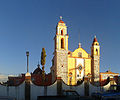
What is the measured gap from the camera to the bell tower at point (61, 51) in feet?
118

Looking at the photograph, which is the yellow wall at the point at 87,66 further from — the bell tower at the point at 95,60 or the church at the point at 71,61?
the bell tower at the point at 95,60

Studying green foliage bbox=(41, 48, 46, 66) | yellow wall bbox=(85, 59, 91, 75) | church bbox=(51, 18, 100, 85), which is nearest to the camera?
church bbox=(51, 18, 100, 85)

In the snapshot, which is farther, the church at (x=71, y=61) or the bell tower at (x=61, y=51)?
the church at (x=71, y=61)

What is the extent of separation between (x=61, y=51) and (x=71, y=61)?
4104 millimetres

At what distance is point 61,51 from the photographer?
3684 centimetres

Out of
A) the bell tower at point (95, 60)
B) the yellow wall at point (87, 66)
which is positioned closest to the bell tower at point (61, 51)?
the yellow wall at point (87, 66)

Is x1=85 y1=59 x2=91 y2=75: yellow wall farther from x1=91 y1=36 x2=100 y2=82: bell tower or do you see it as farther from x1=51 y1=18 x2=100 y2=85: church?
x1=91 y1=36 x2=100 y2=82: bell tower

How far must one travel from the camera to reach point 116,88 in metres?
13.2

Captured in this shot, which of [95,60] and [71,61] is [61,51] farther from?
[95,60]

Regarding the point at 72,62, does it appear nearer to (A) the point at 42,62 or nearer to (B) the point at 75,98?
(A) the point at 42,62

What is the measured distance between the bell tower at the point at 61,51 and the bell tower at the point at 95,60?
26.3ft

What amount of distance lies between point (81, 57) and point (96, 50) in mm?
5049

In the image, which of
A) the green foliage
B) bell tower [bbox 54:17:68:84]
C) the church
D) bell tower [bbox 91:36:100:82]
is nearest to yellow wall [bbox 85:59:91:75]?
the church

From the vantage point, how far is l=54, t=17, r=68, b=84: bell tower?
A: 36094mm
